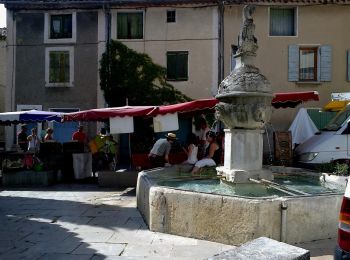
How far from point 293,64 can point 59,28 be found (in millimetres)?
11578

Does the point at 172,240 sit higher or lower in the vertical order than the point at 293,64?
lower

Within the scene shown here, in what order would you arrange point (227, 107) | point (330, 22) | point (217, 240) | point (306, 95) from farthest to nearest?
point (330, 22) → point (306, 95) → point (227, 107) → point (217, 240)

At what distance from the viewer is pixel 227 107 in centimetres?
756

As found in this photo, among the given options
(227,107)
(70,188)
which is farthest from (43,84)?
(227,107)

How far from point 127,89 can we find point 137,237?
14.2 meters

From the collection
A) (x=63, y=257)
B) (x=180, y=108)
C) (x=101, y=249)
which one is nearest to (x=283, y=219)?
(x=101, y=249)

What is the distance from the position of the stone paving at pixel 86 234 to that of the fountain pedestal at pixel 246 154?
1.84 metres

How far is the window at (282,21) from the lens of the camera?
1994 centimetres

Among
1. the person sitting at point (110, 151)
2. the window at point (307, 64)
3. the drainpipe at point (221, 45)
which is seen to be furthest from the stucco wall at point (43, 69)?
the window at point (307, 64)

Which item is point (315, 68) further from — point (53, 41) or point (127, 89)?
point (53, 41)

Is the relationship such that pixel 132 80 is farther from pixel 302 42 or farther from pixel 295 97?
pixel 295 97

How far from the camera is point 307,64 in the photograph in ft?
65.4

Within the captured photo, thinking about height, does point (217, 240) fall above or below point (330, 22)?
below

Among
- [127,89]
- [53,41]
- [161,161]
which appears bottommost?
[161,161]
